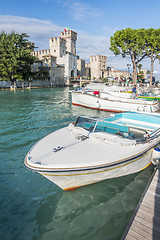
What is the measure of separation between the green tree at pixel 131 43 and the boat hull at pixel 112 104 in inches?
737

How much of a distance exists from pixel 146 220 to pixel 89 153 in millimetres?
2337

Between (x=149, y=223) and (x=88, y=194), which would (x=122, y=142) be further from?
(x=149, y=223)

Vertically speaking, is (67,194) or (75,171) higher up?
(75,171)

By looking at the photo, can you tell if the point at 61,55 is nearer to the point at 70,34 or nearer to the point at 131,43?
the point at 70,34

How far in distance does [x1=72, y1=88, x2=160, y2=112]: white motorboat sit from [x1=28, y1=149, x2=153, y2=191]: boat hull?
40.1ft

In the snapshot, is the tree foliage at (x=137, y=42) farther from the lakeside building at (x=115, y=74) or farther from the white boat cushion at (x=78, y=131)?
the lakeside building at (x=115, y=74)

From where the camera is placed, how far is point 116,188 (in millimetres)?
5973

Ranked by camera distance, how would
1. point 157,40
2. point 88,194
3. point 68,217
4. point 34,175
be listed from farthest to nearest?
1. point 157,40
2. point 34,175
3. point 88,194
4. point 68,217

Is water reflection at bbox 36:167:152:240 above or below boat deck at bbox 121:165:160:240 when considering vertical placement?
below

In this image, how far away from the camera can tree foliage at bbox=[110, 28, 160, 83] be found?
34094 millimetres

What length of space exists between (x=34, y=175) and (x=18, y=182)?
673 mm

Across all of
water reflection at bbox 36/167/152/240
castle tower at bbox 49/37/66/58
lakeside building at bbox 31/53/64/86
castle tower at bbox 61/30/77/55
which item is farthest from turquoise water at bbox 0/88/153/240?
castle tower at bbox 61/30/77/55

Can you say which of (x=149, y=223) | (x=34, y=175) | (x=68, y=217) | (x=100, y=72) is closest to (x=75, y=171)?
(x=68, y=217)

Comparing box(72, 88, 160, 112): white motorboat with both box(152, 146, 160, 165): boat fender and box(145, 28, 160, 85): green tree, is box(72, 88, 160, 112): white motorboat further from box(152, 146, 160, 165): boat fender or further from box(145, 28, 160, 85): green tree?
box(145, 28, 160, 85): green tree
